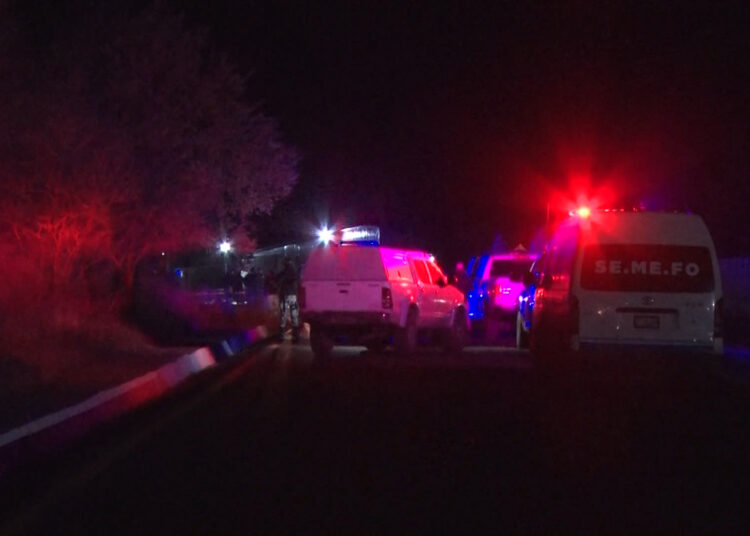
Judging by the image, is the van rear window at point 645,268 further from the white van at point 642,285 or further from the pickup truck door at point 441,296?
the pickup truck door at point 441,296

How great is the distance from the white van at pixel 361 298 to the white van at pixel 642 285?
3765 millimetres

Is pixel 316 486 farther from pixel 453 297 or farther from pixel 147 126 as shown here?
pixel 147 126

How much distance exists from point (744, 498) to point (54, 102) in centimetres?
1624

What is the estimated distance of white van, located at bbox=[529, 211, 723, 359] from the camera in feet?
53.4

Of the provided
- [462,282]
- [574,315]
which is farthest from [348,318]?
[462,282]

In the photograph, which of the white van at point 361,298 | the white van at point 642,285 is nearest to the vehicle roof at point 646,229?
the white van at point 642,285

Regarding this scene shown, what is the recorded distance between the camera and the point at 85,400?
45.1ft

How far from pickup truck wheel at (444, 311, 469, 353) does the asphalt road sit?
5.25 m

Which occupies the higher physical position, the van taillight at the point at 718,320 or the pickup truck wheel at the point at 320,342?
the van taillight at the point at 718,320

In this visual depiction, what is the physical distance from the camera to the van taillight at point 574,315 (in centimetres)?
1627

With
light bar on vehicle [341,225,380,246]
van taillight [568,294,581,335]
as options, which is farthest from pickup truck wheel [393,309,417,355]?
light bar on vehicle [341,225,380,246]

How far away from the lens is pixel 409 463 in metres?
10.2

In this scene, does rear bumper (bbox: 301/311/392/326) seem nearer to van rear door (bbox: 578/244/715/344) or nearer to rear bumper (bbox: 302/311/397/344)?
rear bumper (bbox: 302/311/397/344)

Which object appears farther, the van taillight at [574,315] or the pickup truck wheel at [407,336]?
the pickup truck wheel at [407,336]
